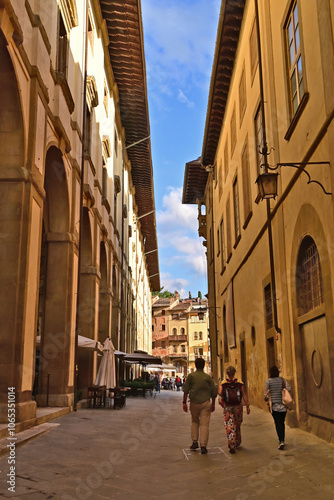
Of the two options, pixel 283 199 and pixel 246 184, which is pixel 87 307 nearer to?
pixel 246 184

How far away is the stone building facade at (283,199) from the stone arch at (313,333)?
2cm

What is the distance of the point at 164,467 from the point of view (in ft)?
22.5

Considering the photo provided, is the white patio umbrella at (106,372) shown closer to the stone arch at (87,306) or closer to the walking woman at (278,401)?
the stone arch at (87,306)

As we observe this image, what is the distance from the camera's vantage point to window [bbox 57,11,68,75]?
14.1 metres

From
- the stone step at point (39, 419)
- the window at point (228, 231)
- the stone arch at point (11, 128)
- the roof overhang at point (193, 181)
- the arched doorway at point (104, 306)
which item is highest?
the roof overhang at point (193, 181)

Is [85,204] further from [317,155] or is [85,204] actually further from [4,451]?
[4,451]

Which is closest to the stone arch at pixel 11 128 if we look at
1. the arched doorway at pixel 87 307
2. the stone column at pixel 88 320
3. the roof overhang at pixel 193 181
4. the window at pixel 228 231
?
the arched doorway at pixel 87 307

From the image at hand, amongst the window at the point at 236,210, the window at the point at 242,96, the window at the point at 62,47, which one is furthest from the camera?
the window at the point at 236,210

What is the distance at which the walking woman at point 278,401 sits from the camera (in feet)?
26.7

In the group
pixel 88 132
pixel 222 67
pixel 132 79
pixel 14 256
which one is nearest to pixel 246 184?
pixel 88 132

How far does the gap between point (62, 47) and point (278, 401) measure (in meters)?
10.9

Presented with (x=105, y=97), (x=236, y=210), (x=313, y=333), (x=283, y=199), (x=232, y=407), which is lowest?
(x=232, y=407)

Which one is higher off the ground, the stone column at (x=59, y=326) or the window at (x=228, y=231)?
the window at (x=228, y=231)

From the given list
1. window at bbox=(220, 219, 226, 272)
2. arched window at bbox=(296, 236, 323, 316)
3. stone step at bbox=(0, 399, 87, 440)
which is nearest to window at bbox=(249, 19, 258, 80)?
arched window at bbox=(296, 236, 323, 316)
